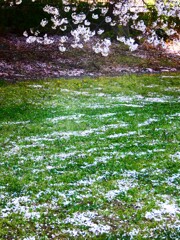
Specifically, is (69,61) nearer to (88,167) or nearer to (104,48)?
(104,48)

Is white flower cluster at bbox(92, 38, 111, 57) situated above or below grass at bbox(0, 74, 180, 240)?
above

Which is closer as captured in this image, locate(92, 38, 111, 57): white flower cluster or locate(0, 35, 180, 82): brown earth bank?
locate(92, 38, 111, 57): white flower cluster

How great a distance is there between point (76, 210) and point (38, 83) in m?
14.9

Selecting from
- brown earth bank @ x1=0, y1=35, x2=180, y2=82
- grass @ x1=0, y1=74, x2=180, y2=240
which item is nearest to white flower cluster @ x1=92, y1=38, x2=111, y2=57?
brown earth bank @ x1=0, y1=35, x2=180, y2=82

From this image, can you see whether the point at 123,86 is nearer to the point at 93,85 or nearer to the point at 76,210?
the point at 93,85

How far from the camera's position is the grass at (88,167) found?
21.8 ft

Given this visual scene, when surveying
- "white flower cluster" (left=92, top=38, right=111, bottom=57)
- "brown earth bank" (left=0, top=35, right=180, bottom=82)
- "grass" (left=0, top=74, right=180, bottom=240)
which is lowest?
"grass" (left=0, top=74, right=180, bottom=240)

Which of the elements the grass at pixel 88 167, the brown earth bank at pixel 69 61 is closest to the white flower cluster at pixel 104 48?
the brown earth bank at pixel 69 61

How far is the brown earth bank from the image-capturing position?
24297 mm

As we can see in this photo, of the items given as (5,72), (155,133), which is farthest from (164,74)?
(155,133)

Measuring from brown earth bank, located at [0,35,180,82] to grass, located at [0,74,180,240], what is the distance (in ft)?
20.7

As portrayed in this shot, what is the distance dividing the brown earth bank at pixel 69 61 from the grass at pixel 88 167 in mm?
6321

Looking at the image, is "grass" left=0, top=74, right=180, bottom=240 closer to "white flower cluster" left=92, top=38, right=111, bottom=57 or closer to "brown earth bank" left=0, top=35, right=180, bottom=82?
"white flower cluster" left=92, top=38, right=111, bottom=57

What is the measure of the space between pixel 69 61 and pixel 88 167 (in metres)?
18.6
